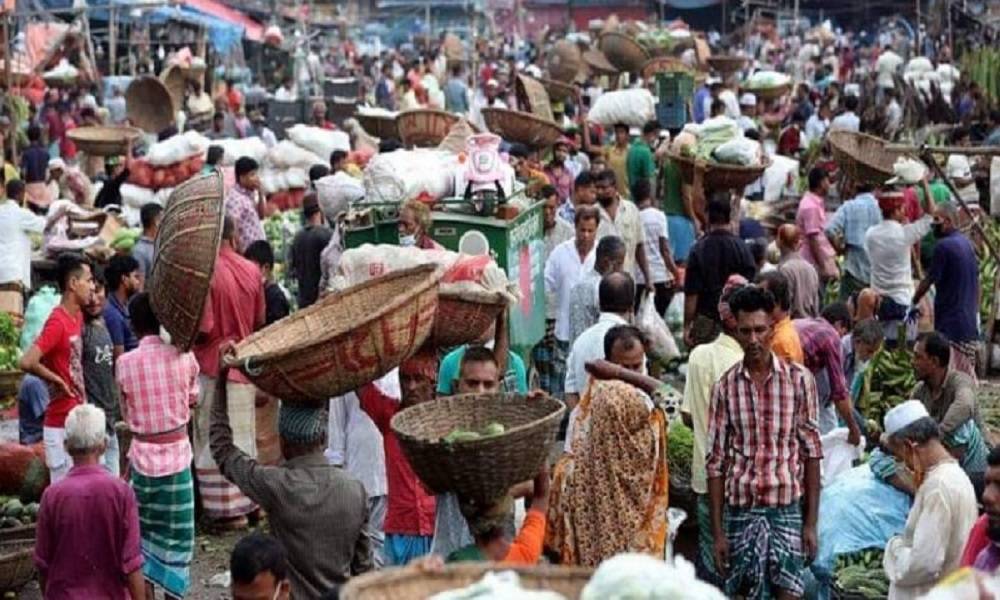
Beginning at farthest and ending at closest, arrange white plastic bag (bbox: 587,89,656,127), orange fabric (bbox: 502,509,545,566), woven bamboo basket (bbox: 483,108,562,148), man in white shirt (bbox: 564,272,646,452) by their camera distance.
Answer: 1. white plastic bag (bbox: 587,89,656,127)
2. woven bamboo basket (bbox: 483,108,562,148)
3. man in white shirt (bbox: 564,272,646,452)
4. orange fabric (bbox: 502,509,545,566)

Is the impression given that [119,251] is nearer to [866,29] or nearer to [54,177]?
[54,177]

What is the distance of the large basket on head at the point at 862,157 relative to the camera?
14.4m

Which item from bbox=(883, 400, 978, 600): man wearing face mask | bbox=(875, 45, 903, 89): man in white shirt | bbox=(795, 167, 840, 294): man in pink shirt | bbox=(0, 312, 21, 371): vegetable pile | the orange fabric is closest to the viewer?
the orange fabric

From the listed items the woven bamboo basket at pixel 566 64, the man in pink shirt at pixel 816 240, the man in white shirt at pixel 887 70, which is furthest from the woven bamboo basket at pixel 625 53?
the man in pink shirt at pixel 816 240

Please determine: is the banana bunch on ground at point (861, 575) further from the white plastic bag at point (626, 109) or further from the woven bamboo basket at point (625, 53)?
the woven bamboo basket at point (625, 53)

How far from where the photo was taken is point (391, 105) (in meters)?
31.5

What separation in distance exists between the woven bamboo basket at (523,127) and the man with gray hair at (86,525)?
9747 millimetres

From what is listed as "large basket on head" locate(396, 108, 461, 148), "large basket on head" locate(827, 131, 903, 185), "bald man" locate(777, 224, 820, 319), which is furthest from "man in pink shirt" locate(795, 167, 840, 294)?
"large basket on head" locate(396, 108, 461, 148)

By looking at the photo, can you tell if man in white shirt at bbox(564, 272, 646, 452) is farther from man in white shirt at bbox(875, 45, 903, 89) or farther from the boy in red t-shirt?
man in white shirt at bbox(875, 45, 903, 89)

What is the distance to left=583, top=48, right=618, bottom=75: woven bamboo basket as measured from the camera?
1029 inches

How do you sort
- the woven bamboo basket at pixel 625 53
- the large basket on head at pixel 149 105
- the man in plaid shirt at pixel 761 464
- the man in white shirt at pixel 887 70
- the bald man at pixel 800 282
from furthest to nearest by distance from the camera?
the man in white shirt at pixel 887 70 → the woven bamboo basket at pixel 625 53 → the large basket on head at pixel 149 105 → the bald man at pixel 800 282 → the man in plaid shirt at pixel 761 464

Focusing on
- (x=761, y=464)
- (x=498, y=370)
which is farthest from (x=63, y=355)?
(x=761, y=464)

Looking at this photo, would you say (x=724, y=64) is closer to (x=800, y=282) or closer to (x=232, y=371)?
(x=800, y=282)

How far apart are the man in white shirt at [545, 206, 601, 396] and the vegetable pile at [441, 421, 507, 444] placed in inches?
195
